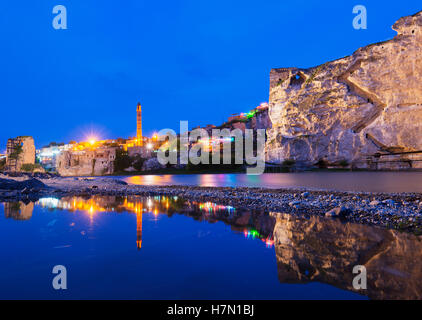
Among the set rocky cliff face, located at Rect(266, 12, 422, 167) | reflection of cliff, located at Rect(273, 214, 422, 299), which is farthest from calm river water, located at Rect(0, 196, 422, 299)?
rocky cliff face, located at Rect(266, 12, 422, 167)

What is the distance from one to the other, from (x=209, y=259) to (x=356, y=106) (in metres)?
31.6

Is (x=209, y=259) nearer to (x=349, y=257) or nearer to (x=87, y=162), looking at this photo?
(x=349, y=257)

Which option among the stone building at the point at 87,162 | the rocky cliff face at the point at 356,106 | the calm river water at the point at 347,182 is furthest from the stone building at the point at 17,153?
the rocky cliff face at the point at 356,106

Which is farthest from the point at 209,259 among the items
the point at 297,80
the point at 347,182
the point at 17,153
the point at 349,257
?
the point at 17,153

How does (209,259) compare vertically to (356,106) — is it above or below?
below

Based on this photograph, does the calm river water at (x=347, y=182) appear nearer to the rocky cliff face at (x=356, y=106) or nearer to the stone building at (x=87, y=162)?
the rocky cliff face at (x=356, y=106)

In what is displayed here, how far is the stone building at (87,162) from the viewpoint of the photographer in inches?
2307

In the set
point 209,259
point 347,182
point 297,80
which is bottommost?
point 209,259

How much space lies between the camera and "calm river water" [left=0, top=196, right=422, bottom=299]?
2590 mm

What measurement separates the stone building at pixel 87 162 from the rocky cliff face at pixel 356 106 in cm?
4131

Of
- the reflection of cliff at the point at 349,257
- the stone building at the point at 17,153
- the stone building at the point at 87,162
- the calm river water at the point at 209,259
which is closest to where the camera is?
the calm river water at the point at 209,259

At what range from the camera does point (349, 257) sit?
3566mm
